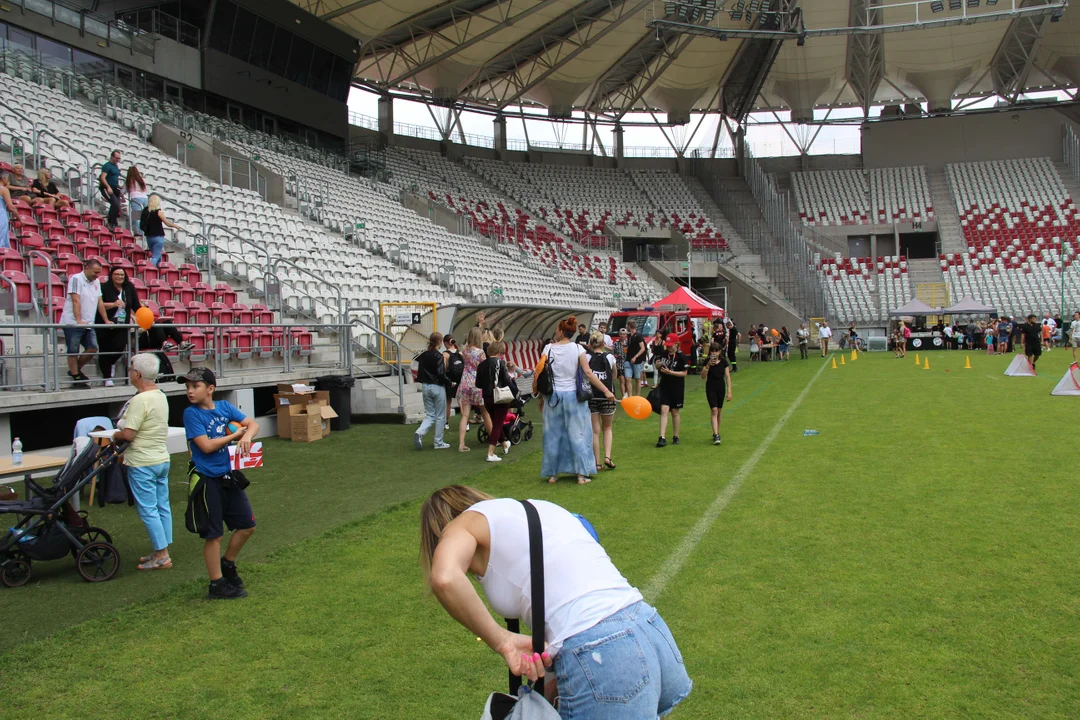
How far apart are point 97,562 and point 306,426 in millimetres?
6204

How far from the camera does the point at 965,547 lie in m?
6.03

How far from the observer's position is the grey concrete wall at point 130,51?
25172mm

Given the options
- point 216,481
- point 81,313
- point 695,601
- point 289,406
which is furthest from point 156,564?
point 289,406

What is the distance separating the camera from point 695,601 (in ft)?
16.8

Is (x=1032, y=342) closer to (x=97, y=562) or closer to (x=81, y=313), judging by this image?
(x=81, y=313)

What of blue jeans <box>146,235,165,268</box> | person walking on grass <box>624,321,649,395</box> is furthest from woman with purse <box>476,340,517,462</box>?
blue jeans <box>146,235,165,268</box>

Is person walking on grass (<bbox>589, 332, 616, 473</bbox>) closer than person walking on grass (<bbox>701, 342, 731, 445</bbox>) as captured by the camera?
Yes

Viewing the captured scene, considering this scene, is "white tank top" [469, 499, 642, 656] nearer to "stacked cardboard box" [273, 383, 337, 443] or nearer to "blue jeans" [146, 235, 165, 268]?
"stacked cardboard box" [273, 383, 337, 443]

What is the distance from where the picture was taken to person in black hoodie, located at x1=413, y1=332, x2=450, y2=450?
1138 cm

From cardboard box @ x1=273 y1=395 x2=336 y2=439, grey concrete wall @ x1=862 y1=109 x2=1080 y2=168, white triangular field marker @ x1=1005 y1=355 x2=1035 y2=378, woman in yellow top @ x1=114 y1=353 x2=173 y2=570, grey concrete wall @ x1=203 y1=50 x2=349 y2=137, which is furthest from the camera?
grey concrete wall @ x1=862 y1=109 x2=1080 y2=168

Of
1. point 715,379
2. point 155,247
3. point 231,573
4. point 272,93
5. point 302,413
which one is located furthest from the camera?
point 272,93

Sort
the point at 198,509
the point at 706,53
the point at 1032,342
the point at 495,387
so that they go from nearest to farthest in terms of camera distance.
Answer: the point at 198,509
the point at 495,387
the point at 1032,342
the point at 706,53

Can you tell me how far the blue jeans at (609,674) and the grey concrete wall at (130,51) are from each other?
96.1ft

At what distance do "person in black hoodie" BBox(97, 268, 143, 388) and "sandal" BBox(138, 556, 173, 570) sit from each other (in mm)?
5013
